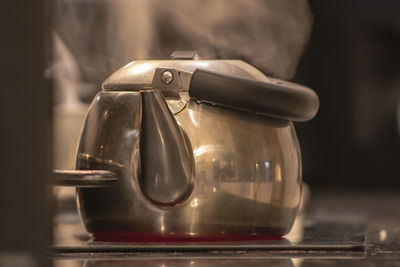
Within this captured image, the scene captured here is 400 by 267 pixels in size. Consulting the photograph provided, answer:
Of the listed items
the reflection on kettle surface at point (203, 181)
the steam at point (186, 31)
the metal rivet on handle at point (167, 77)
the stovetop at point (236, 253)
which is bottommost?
the stovetop at point (236, 253)

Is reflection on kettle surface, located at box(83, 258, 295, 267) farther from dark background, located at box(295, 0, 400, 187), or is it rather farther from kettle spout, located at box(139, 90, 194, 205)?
dark background, located at box(295, 0, 400, 187)

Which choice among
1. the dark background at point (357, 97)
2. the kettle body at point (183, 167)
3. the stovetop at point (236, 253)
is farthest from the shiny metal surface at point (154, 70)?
the dark background at point (357, 97)

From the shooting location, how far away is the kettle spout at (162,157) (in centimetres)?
44

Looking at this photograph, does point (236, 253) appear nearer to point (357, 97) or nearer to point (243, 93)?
point (243, 93)

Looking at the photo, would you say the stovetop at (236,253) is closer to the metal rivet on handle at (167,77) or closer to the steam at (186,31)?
the metal rivet on handle at (167,77)

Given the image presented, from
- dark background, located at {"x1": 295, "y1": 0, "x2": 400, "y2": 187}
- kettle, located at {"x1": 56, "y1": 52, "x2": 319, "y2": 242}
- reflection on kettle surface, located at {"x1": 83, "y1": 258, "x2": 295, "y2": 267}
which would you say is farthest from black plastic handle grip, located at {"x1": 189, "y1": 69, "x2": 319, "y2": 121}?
dark background, located at {"x1": 295, "y1": 0, "x2": 400, "y2": 187}

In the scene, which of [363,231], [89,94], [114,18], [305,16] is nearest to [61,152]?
[89,94]

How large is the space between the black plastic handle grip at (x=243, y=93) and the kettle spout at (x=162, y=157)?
26 millimetres

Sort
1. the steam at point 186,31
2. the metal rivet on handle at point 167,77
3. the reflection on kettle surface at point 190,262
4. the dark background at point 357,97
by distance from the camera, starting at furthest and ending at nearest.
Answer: the dark background at point 357,97 → the steam at point 186,31 → the metal rivet on handle at point 167,77 → the reflection on kettle surface at point 190,262

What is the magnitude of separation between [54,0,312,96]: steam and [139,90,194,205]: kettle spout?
21 centimetres

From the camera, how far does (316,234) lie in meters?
0.55

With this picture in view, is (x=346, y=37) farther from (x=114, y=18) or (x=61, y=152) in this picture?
(x=114, y=18)

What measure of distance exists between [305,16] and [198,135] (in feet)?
0.97

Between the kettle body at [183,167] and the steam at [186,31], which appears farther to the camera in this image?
the steam at [186,31]
